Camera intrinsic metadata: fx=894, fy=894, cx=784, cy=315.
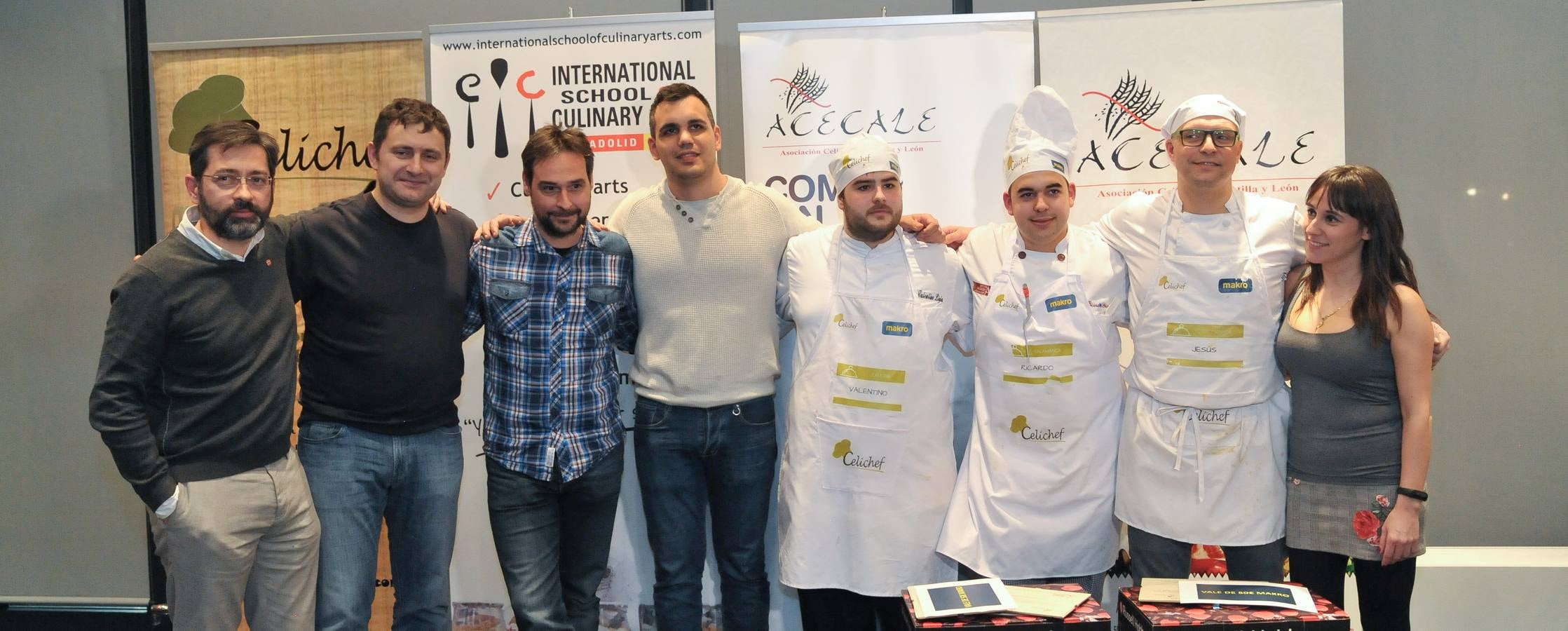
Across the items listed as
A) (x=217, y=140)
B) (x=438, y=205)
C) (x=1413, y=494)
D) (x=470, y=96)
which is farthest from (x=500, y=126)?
(x=1413, y=494)

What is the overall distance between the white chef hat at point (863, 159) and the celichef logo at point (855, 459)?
760mm

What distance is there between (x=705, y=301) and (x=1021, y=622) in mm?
1311

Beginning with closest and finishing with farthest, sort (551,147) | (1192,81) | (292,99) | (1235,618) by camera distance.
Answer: (1235,618) < (551,147) < (1192,81) < (292,99)

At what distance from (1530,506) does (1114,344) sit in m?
2.22

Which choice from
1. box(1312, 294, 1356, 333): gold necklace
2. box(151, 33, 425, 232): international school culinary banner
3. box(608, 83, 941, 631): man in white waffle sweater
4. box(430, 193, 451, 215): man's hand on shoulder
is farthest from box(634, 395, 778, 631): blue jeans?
box(151, 33, 425, 232): international school culinary banner

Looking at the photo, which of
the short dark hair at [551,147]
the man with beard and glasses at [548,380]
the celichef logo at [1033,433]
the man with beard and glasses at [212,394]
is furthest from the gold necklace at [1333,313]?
the man with beard and glasses at [212,394]

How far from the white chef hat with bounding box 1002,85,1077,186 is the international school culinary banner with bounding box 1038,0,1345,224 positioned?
1.86ft

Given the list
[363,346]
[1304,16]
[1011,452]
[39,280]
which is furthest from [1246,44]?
[39,280]

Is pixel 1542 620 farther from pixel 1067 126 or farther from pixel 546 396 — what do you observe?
pixel 546 396

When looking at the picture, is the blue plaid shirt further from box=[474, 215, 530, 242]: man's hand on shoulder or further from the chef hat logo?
the chef hat logo

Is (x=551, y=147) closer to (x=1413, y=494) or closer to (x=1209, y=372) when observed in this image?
(x=1209, y=372)

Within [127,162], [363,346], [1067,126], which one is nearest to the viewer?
[363,346]

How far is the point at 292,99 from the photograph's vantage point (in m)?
3.39

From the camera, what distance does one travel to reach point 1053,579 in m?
2.55
